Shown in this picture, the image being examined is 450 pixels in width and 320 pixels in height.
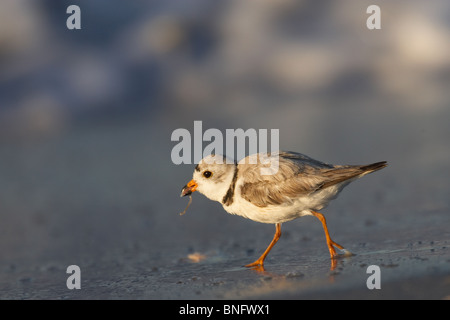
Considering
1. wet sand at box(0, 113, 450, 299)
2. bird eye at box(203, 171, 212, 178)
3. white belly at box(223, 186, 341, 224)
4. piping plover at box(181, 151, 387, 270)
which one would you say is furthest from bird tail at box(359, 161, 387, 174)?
bird eye at box(203, 171, 212, 178)

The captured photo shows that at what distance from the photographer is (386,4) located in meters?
12.6

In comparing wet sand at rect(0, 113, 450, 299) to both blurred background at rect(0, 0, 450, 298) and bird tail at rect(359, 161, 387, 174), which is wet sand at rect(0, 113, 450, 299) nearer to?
blurred background at rect(0, 0, 450, 298)

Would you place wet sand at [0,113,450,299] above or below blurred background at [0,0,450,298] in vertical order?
below

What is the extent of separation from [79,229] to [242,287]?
111 inches

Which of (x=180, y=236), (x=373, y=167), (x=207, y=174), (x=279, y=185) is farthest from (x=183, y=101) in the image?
(x=373, y=167)

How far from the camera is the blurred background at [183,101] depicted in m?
6.75

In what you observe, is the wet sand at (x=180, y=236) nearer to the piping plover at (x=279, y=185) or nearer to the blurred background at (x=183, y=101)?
the blurred background at (x=183, y=101)

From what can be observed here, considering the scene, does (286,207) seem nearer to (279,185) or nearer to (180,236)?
(279,185)

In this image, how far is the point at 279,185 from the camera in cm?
476

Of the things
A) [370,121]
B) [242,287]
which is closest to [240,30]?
[370,121]

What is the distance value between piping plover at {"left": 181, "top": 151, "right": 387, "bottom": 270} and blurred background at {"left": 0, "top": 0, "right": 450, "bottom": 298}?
1117 mm

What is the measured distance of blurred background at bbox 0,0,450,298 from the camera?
675 cm

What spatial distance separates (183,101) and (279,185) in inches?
272

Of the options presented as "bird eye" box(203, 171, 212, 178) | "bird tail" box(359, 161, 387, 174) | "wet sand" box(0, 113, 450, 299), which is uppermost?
"bird tail" box(359, 161, 387, 174)
